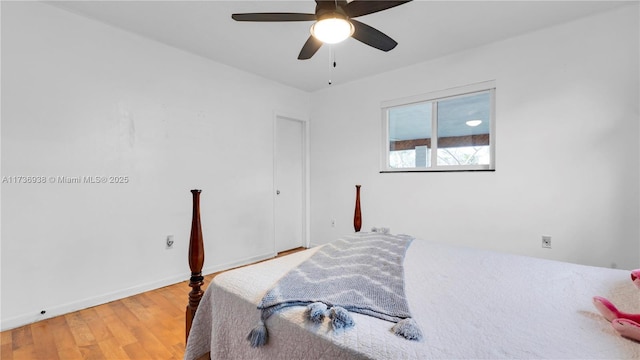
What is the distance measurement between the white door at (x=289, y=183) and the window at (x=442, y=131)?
1.39 m

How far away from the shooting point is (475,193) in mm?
3039

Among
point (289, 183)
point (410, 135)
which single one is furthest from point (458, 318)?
point (289, 183)

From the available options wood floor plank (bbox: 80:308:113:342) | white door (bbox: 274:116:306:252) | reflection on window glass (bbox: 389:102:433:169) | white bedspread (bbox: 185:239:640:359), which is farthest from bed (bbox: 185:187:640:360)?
white door (bbox: 274:116:306:252)

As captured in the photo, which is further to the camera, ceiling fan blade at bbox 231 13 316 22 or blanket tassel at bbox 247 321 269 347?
ceiling fan blade at bbox 231 13 316 22

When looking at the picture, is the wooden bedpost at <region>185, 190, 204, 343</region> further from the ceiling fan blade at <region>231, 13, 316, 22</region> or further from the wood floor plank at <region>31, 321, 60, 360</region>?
the ceiling fan blade at <region>231, 13, 316, 22</region>

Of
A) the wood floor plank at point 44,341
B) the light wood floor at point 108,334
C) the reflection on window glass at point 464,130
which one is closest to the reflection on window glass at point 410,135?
the reflection on window glass at point 464,130

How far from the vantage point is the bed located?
861 mm

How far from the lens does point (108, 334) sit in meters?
2.05

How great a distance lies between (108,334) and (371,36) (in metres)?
2.78

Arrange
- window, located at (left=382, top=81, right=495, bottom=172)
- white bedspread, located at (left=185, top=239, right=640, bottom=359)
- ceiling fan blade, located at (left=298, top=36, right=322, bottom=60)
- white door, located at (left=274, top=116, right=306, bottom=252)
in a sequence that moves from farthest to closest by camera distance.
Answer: white door, located at (left=274, top=116, right=306, bottom=252) → window, located at (left=382, top=81, right=495, bottom=172) → ceiling fan blade, located at (left=298, top=36, right=322, bottom=60) → white bedspread, located at (left=185, top=239, right=640, bottom=359)

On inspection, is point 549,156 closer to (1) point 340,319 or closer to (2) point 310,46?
(2) point 310,46

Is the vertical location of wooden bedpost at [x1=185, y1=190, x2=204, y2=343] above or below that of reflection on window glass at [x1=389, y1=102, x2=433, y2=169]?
below

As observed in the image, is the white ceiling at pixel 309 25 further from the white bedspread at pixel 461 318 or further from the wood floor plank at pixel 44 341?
the wood floor plank at pixel 44 341

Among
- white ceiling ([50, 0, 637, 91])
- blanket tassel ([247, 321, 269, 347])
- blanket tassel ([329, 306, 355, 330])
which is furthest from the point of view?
white ceiling ([50, 0, 637, 91])
